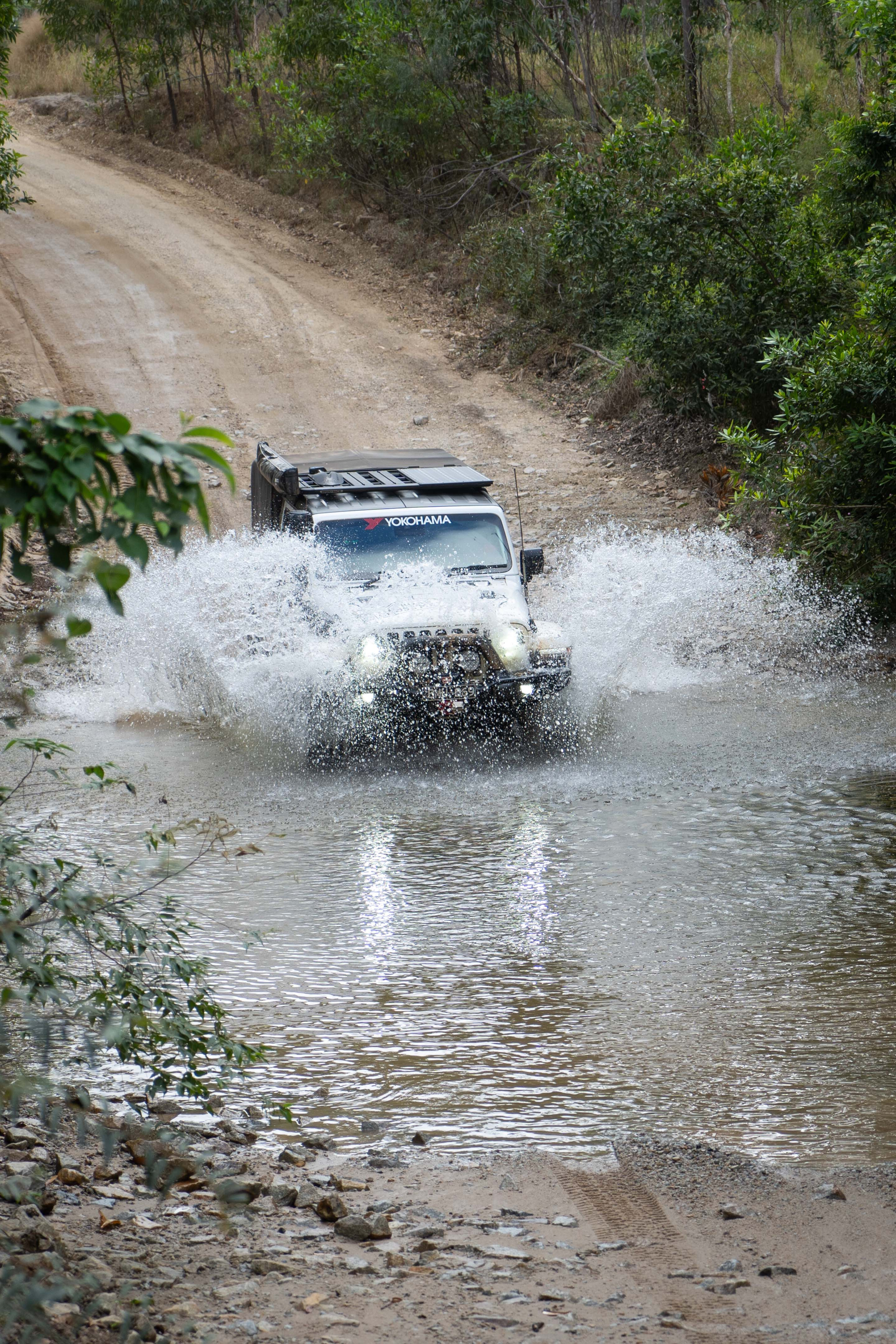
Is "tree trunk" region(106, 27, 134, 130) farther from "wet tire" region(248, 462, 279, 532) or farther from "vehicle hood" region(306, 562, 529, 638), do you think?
"vehicle hood" region(306, 562, 529, 638)

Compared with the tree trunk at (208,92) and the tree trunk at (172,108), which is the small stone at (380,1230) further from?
the tree trunk at (172,108)

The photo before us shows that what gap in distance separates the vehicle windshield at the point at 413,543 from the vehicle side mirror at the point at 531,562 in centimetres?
12

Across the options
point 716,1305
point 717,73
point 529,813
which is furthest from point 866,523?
point 717,73

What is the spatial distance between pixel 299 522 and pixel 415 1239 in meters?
6.47

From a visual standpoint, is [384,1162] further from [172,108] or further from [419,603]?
[172,108]

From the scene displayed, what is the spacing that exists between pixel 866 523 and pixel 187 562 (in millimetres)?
6512

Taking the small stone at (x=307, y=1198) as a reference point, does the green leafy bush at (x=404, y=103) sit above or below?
above

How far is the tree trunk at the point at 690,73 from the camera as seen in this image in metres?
20.6

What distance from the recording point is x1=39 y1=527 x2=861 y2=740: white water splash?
342 inches

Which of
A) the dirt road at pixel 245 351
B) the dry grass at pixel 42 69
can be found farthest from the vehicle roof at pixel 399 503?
the dry grass at pixel 42 69

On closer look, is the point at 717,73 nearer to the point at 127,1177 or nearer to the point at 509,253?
the point at 509,253

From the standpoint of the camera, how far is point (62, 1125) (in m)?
3.92

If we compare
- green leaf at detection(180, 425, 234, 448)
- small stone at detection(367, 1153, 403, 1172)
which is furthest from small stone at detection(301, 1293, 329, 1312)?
green leaf at detection(180, 425, 234, 448)

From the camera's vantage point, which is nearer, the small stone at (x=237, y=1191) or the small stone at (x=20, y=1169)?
the small stone at (x=237, y=1191)
